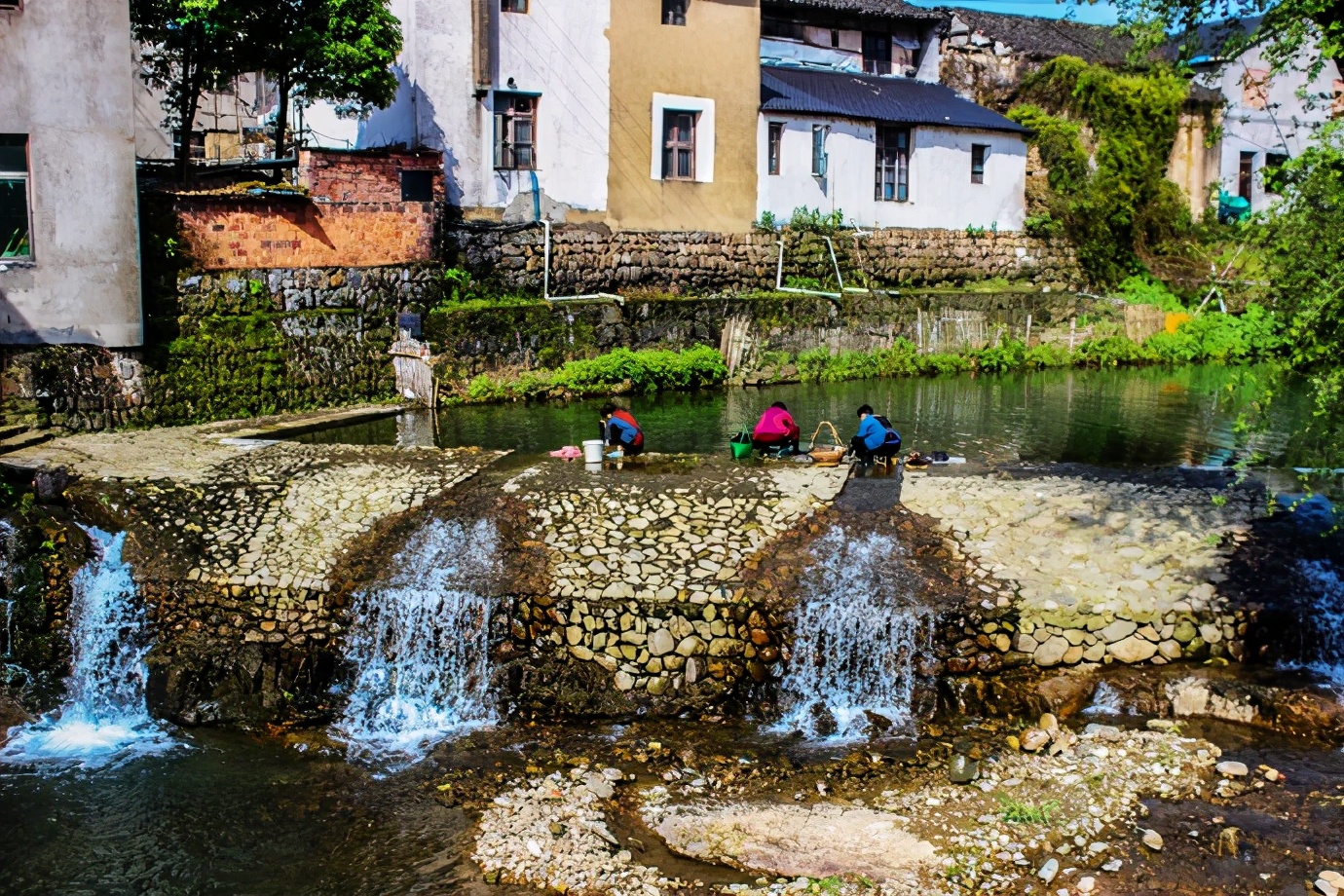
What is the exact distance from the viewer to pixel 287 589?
16.5 meters

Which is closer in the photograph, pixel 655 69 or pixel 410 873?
pixel 410 873

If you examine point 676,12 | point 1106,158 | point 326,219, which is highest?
point 676,12

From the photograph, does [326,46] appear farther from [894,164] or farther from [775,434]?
[894,164]

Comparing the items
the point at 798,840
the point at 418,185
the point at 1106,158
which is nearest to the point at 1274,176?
the point at 798,840

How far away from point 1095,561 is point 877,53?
26193 millimetres

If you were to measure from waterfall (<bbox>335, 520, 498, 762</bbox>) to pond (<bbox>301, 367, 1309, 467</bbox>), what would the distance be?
5.01 metres

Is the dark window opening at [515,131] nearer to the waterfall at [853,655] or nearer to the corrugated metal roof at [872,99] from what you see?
the corrugated metal roof at [872,99]

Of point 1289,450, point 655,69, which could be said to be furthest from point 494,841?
point 655,69

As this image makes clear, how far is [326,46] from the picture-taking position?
25578 mm

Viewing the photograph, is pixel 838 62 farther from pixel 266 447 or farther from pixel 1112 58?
pixel 266 447

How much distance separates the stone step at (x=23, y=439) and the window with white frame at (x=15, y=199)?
304cm

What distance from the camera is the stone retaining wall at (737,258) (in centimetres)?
2908

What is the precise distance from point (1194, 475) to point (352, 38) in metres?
18.2

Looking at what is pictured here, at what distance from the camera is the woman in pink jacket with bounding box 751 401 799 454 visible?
2047cm
